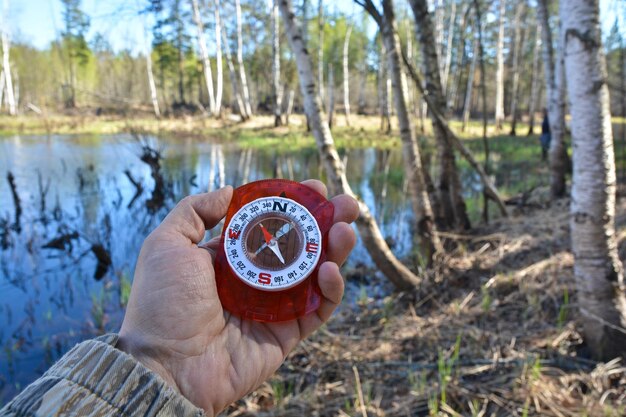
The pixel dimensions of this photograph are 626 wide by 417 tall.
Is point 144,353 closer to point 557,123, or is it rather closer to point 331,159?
point 331,159

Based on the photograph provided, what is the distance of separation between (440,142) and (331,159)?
2194 mm

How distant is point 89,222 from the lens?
816 centimetres

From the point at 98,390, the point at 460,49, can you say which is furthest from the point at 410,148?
the point at 460,49

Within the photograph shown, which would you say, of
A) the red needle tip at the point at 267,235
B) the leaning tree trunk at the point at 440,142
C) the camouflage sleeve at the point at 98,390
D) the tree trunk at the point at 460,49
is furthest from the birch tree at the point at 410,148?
the camouflage sleeve at the point at 98,390

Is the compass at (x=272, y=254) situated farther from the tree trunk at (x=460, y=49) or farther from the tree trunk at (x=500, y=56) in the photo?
the tree trunk at (x=500, y=56)

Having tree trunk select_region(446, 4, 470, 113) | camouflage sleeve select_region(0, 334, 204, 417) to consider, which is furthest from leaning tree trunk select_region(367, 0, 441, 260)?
camouflage sleeve select_region(0, 334, 204, 417)

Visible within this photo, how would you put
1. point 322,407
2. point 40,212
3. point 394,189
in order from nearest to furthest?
point 322,407 → point 40,212 → point 394,189

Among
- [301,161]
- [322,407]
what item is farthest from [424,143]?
[322,407]

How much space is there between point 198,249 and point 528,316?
3.30 metres

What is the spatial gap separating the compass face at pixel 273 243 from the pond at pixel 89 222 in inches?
131

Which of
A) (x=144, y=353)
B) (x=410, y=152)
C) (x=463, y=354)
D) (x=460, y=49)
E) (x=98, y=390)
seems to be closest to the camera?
(x=98, y=390)

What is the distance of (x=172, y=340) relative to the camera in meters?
1.52

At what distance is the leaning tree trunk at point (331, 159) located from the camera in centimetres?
423

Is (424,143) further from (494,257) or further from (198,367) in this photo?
(198,367)
